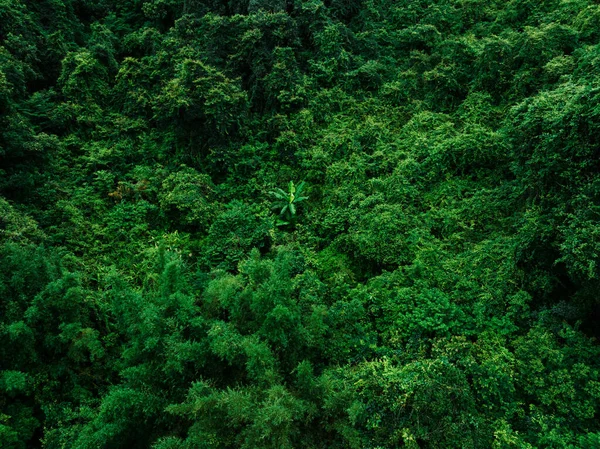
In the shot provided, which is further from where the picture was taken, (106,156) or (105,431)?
(106,156)

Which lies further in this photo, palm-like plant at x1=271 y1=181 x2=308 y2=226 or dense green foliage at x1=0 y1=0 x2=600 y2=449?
palm-like plant at x1=271 y1=181 x2=308 y2=226

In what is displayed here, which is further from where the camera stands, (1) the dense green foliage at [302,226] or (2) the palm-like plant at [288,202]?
(2) the palm-like plant at [288,202]

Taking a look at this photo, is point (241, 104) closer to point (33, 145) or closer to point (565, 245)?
point (33, 145)

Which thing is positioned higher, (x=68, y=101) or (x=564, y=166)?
(x=68, y=101)

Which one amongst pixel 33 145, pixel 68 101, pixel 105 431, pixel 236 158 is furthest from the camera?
pixel 68 101

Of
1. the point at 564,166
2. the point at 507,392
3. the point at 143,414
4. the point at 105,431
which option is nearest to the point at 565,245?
the point at 564,166
